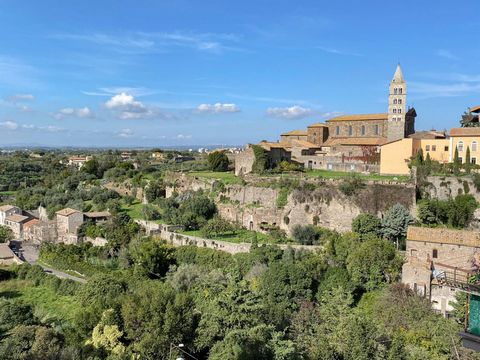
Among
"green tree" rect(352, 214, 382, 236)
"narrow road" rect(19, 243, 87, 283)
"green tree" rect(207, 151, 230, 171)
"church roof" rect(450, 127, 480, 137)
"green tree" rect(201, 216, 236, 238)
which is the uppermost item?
"church roof" rect(450, 127, 480, 137)

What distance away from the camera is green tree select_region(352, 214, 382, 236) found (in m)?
27.6

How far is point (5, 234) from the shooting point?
Answer: 143 feet

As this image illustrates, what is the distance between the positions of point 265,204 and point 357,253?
10.9m

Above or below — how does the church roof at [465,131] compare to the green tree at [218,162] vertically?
above

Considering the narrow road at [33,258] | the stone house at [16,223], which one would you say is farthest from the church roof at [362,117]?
the stone house at [16,223]

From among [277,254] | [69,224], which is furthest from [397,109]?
[69,224]

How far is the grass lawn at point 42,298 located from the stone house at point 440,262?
19.4m

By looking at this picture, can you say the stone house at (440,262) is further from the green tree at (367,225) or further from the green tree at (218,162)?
the green tree at (218,162)

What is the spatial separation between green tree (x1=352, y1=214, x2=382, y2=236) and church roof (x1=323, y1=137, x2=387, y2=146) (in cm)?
1340

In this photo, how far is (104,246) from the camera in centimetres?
3484

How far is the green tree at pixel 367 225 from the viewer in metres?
27.6

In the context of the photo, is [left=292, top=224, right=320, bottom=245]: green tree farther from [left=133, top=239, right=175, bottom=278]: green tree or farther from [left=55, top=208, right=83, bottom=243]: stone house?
[left=55, top=208, right=83, bottom=243]: stone house

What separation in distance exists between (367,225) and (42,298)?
21978 millimetres

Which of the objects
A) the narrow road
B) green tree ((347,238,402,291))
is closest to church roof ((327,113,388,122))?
green tree ((347,238,402,291))
